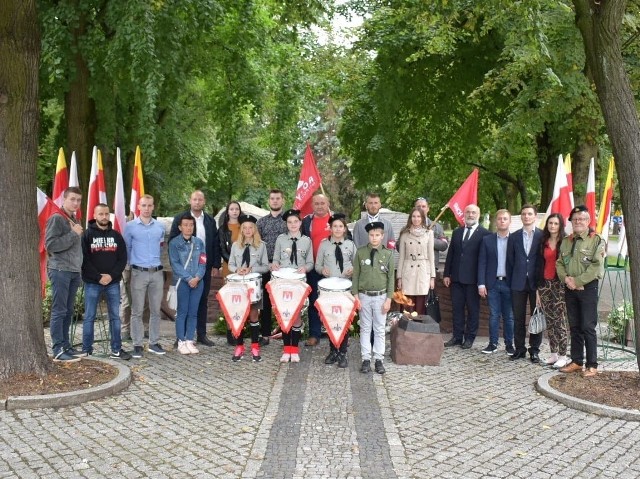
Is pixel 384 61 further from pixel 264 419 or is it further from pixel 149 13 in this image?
pixel 264 419

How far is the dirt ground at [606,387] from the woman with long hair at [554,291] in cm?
79

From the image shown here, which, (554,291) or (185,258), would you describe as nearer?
(554,291)

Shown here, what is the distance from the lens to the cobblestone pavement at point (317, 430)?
5656 mm

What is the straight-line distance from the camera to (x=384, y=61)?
20469 millimetres

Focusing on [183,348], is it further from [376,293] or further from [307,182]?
[307,182]

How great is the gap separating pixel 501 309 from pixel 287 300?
3.28 meters

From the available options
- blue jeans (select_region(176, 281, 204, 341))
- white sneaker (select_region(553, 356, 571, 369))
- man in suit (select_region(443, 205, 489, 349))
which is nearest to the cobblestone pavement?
white sneaker (select_region(553, 356, 571, 369))

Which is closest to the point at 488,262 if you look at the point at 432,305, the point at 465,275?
the point at 465,275

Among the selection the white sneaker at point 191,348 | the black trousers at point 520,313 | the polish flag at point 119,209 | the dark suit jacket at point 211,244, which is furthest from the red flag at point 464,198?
the polish flag at point 119,209

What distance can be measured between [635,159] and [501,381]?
2977 mm

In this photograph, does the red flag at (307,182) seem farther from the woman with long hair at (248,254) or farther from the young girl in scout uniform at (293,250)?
the woman with long hair at (248,254)

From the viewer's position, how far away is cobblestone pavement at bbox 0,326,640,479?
5656 millimetres

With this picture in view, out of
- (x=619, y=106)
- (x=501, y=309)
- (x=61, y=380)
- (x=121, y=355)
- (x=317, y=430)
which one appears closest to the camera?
(x=317, y=430)

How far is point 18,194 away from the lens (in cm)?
796
